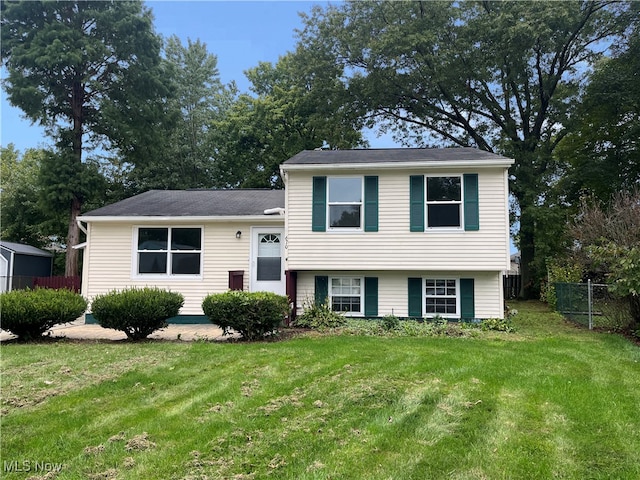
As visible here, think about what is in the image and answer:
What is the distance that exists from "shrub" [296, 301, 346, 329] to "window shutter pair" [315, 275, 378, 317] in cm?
21

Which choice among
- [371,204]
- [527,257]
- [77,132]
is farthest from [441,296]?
[77,132]

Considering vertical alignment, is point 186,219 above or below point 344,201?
below

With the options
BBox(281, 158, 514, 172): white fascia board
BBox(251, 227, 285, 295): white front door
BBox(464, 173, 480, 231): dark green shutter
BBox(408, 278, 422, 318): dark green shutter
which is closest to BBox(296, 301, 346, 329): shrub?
BBox(251, 227, 285, 295): white front door

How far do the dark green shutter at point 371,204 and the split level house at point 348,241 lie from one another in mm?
25

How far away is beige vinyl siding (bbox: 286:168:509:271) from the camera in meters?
10.0

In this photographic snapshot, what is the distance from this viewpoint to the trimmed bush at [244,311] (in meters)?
7.99

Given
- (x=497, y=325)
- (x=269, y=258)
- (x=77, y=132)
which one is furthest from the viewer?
(x=77, y=132)

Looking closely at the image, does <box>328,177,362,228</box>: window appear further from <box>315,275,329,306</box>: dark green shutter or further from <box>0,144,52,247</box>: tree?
<box>0,144,52,247</box>: tree

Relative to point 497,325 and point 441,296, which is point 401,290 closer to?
point 441,296

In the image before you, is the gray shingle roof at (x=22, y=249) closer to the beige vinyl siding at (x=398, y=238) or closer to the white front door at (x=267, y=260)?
the white front door at (x=267, y=260)

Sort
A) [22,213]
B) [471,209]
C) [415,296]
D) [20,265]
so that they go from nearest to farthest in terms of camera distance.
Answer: [471,209] → [415,296] → [20,265] → [22,213]

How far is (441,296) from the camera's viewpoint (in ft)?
35.0

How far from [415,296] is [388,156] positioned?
12.1 ft

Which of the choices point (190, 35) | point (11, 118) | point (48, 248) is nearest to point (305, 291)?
point (11, 118)
